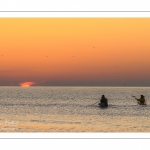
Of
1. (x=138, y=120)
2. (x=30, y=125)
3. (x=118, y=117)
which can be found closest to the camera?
(x=30, y=125)

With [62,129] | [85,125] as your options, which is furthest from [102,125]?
[62,129]

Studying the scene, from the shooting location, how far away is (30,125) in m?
35.3
